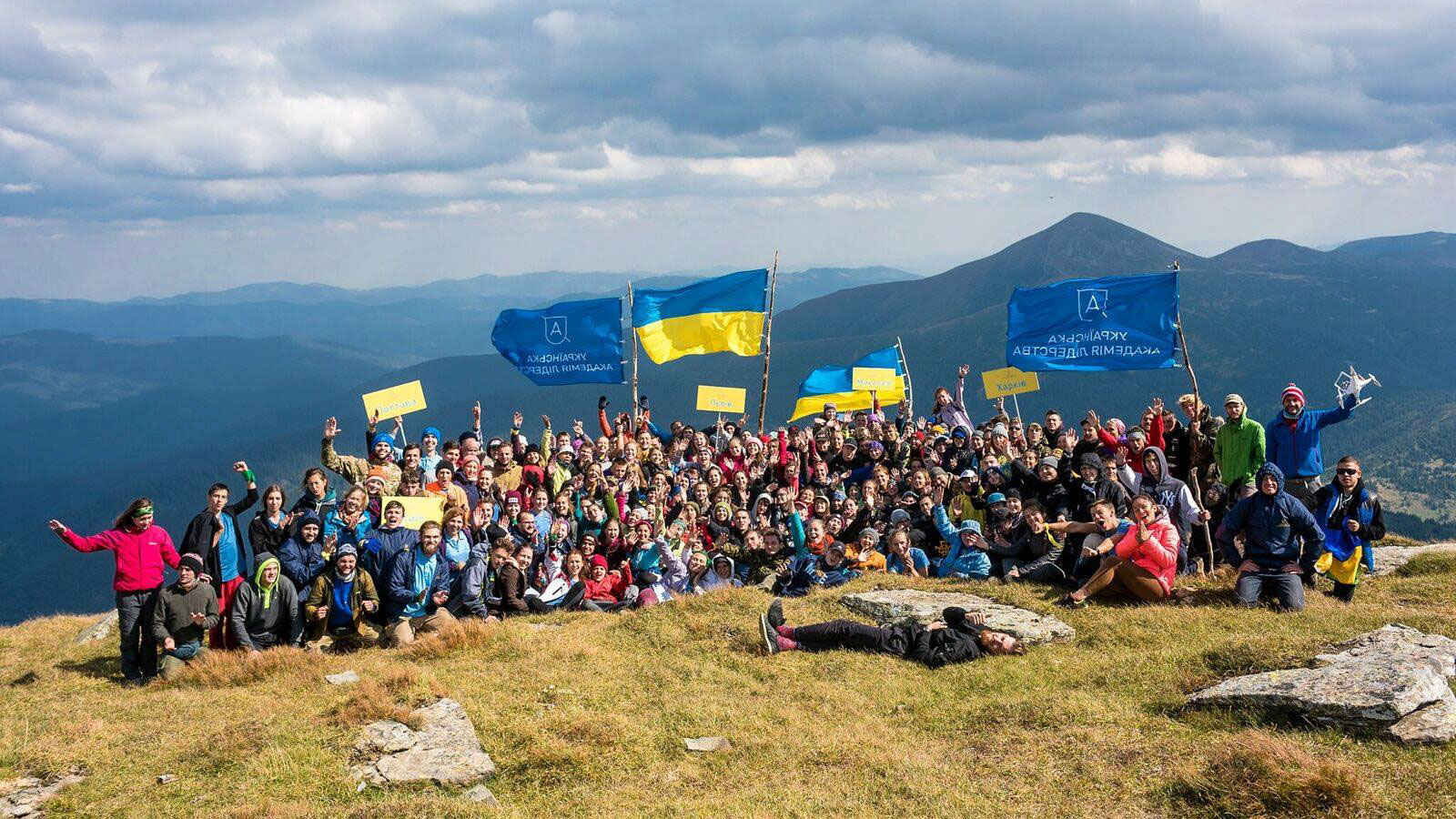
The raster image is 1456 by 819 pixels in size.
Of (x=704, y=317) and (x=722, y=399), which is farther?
(x=722, y=399)

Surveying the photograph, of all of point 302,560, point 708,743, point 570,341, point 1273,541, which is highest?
point 570,341

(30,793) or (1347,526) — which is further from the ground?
(1347,526)

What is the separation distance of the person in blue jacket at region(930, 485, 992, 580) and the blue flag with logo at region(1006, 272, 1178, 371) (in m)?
6.75

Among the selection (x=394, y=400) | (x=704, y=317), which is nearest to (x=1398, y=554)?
(x=704, y=317)

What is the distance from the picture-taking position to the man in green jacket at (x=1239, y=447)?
15594 millimetres

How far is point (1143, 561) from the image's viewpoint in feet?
47.4

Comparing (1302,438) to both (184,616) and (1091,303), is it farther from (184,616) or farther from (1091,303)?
(184,616)

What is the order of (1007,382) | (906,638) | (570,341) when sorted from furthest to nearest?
(1007,382)
(570,341)
(906,638)

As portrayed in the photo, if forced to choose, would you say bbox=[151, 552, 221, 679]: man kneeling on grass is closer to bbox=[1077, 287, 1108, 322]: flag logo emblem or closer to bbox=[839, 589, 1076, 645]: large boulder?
bbox=[839, 589, 1076, 645]: large boulder

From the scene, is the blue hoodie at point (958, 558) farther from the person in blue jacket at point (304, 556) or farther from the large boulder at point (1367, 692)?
the person in blue jacket at point (304, 556)

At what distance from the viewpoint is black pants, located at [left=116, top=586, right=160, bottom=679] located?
14.0 m

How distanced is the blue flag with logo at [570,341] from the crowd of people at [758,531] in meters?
5.30

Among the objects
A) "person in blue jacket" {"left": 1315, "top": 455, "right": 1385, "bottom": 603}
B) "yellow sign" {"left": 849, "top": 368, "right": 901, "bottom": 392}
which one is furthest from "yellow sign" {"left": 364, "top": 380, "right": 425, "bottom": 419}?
"person in blue jacket" {"left": 1315, "top": 455, "right": 1385, "bottom": 603}

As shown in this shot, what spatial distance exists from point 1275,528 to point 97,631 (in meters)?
21.2
